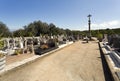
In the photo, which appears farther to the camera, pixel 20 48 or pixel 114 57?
pixel 20 48

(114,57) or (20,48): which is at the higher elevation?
(20,48)

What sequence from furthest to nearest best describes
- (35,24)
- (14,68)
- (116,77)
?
1. (35,24)
2. (14,68)
3. (116,77)

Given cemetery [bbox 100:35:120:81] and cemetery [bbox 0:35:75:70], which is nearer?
cemetery [bbox 100:35:120:81]

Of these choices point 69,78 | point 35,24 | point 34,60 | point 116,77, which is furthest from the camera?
point 35,24

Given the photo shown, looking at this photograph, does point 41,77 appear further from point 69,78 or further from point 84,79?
point 84,79

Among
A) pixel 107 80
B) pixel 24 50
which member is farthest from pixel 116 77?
pixel 24 50

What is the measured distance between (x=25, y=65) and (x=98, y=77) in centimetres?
423

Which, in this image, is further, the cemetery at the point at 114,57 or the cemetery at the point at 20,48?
the cemetery at the point at 20,48

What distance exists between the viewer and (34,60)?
331 inches

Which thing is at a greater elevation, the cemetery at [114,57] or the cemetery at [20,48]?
the cemetery at [20,48]

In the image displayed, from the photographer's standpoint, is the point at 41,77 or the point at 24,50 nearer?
the point at 41,77

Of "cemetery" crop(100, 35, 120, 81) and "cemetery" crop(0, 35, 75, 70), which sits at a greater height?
"cemetery" crop(0, 35, 75, 70)

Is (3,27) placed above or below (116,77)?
above

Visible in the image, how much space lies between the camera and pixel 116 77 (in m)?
4.85
